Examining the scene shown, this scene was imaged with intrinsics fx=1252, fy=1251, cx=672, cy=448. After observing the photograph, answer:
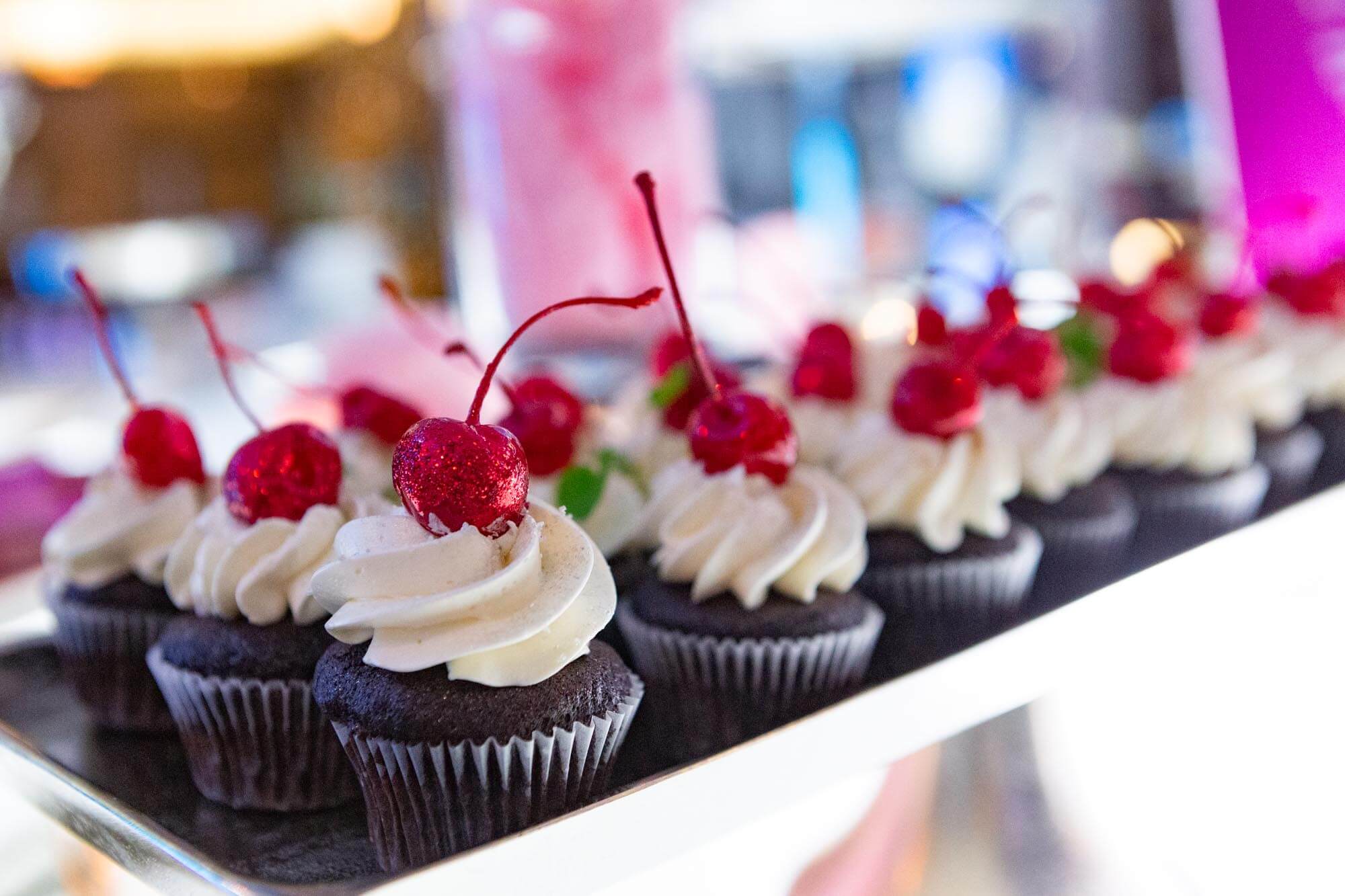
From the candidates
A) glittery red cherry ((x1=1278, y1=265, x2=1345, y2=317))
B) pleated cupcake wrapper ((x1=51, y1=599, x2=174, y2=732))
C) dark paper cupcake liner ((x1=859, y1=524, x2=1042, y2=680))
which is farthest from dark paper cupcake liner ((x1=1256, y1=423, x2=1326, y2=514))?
pleated cupcake wrapper ((x1=51, y1=599, x2=174, y2=732))

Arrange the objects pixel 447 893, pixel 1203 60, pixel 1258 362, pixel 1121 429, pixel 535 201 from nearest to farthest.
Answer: pixel 447 893 → pixel 1121 429 → pixel 1258 362 → pixel 535 201 → pixel 1203 60

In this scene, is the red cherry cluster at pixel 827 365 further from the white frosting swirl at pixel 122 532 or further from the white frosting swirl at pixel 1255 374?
the white frosting swirl at pixel 122 532

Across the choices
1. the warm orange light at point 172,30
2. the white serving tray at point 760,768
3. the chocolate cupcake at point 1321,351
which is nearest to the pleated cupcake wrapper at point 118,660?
the white serving tray at point 760,768

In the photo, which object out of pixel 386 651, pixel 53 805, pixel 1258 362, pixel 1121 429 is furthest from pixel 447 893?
pixel 1258 362

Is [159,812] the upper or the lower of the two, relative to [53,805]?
lower

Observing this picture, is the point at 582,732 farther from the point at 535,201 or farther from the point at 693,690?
the point at 535,201

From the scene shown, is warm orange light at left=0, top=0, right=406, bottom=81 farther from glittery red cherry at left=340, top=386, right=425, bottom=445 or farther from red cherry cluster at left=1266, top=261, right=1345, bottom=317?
red cherry cluster at left=1266, top=261, right=1345, bottom=317
